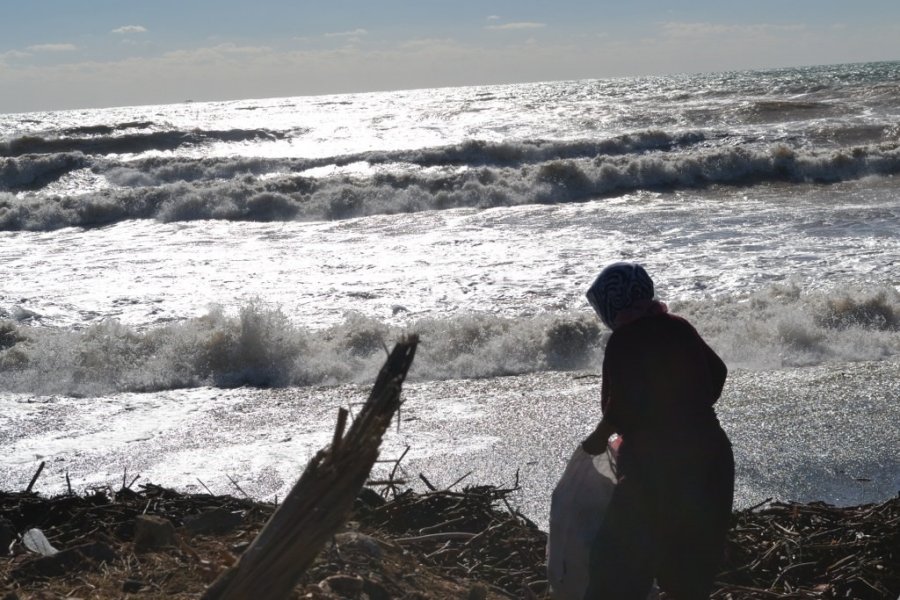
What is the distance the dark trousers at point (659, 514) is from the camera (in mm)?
2682

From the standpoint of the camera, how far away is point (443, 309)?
32.7 ft

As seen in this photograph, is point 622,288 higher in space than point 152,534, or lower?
higher

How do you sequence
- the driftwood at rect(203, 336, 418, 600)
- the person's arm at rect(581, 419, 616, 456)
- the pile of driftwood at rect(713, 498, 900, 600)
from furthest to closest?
the pile of driftwood at rect(713, 498, 900, 600)
the person's arm at rect(581, 419, 616, 456)
the driftwood at rect(203, 336, 418, 600)

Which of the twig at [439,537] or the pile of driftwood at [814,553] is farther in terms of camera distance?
the pile of driftwood at [814,553]

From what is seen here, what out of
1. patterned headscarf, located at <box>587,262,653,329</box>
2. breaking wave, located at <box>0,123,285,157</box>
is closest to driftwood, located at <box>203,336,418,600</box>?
patterned headscarf, located at <box>587,262,653,329</box>

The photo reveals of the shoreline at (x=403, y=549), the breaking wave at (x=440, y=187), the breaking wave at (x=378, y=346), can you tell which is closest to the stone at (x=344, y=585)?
the shoreline at (x=403, y=549)

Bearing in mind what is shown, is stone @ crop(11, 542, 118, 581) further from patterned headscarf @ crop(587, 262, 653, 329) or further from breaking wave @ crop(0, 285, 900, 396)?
breaking wave @ crop(0, 285, 900, 396)

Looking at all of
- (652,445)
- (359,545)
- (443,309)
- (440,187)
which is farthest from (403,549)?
(440,187)

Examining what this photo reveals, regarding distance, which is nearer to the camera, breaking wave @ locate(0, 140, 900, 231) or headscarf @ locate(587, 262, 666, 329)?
headscarf @ locate(587, 262, 666, 329)

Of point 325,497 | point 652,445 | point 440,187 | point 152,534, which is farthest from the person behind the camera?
point 440,187

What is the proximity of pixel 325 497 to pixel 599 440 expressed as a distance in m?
1.13

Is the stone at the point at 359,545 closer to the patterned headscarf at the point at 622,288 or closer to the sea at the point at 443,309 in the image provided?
the sea at the point at 443,309

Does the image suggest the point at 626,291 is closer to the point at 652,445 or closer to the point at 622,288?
the point at 622,288

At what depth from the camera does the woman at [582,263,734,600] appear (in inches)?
105
